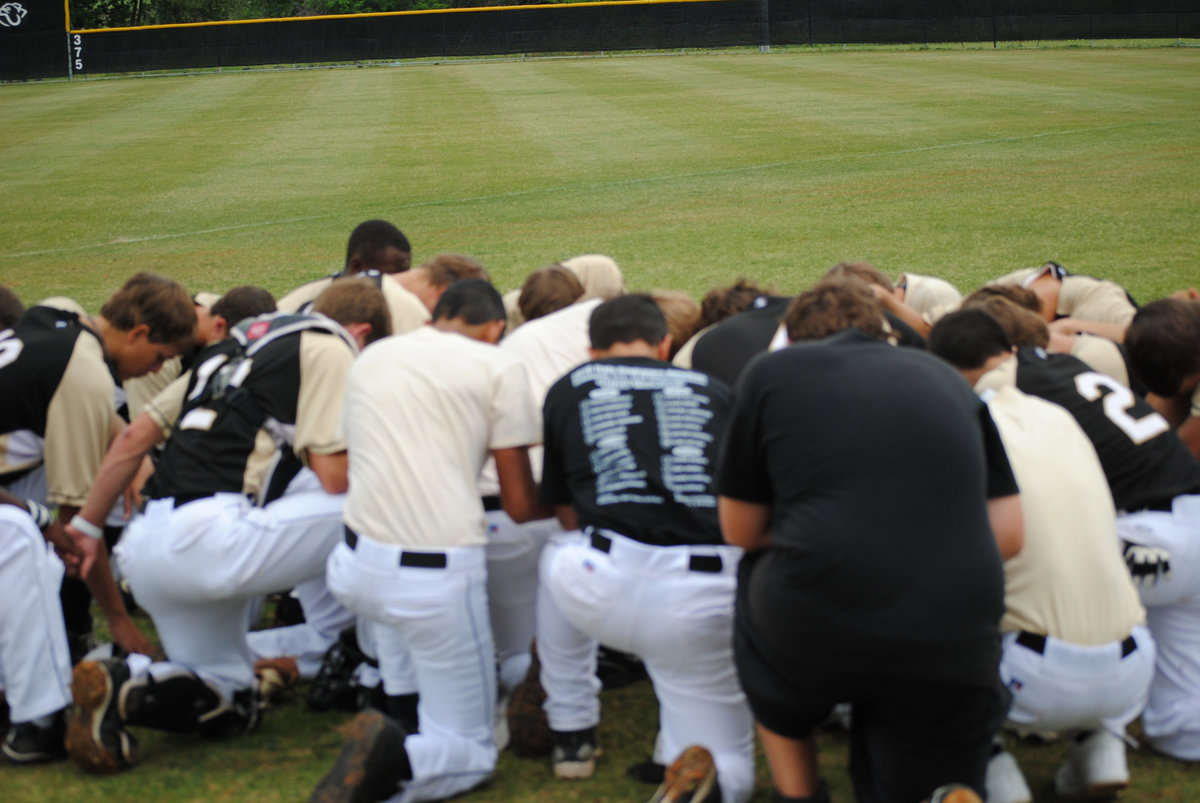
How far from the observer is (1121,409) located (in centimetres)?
433

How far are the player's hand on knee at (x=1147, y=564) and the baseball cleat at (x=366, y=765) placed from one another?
263cm

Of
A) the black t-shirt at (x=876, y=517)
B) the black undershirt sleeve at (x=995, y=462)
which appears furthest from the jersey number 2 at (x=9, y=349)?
the black undershirt sleeve at (x=995, y=462)

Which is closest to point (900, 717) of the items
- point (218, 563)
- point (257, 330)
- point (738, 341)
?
point (738, 341)

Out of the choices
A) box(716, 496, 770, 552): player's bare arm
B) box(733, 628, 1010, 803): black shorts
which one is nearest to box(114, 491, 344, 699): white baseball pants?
box(716, 496, 770, 552): player's bare arm

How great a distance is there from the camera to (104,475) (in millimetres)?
4773

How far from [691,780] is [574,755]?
78cm

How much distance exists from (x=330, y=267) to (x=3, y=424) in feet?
29.2

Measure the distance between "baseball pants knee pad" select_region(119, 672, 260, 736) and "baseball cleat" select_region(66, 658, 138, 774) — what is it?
0.05 metres

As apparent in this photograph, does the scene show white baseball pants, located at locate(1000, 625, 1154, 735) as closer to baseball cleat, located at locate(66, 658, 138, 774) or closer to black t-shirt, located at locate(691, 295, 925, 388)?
black t-shirt, located at locate(691, 295, 925, 388)

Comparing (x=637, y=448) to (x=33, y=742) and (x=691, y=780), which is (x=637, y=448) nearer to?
(x=691, y=780)

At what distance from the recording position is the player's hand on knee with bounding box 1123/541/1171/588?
4.16m

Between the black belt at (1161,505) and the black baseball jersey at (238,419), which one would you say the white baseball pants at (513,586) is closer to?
the black baseball jersey at (238,419)

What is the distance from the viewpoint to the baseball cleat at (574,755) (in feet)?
13.9

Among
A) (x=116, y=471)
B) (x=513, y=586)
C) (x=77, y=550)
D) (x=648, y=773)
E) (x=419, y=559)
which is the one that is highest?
(x=116, y=471)
